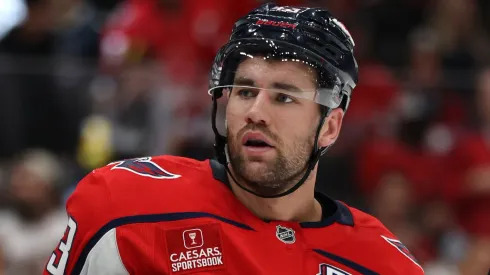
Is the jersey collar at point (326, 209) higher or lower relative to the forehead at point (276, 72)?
lower

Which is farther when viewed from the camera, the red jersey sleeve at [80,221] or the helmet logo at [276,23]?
the helmet logo at [276,23]

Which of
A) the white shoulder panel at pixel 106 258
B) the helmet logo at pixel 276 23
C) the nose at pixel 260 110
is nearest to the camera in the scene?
the white shoulder panel at pixel 106 258

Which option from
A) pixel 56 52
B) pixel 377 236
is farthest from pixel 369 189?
pixel 377 236

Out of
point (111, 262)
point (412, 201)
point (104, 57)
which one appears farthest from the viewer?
point (104, 57)

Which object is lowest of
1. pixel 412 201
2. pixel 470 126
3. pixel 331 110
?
pixel 412 201

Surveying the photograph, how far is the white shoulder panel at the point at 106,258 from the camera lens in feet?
7.36

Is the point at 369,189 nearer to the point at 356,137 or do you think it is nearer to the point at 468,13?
the point at 356,137

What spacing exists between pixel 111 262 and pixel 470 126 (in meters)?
3.78

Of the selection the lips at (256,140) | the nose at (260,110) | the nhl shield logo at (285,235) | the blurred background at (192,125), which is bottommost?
the blurred background at (192,125)

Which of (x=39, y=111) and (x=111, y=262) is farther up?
(x=111, y=262)

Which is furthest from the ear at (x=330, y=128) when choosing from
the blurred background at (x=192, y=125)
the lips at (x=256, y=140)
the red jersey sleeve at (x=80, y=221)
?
the blurred background at (x=192, y=125)

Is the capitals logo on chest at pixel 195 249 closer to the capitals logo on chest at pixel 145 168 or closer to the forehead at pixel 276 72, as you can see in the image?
the capitals logo on chest at pixel 145 168

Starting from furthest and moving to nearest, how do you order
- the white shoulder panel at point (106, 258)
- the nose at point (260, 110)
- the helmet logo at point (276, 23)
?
the helmet logo at point (276, 23), the nose at point (260, 110), the white shoulder panel at point (106, 258)

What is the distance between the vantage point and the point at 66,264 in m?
2.31
